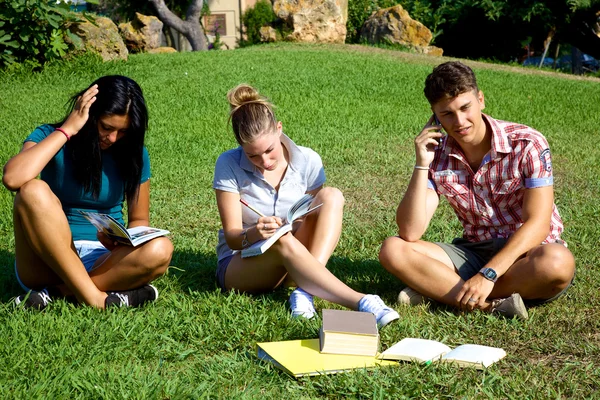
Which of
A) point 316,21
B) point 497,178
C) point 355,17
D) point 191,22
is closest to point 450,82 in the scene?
point 497,178

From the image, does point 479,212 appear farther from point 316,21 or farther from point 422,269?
point 316,21

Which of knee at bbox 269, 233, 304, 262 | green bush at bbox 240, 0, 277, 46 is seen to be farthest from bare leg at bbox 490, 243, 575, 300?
green bush at bbox 240, 0, 277, 46

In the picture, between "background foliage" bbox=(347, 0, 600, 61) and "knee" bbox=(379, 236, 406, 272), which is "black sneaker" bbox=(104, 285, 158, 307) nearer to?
"knee" bbox=(379, 236, 406, 272)

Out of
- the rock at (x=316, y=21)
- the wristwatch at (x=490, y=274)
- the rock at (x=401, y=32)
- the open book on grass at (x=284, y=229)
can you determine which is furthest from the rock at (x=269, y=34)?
the wristwatch at (x=490, y=274)

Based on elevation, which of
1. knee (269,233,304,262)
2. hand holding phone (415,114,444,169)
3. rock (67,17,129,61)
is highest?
hand holding phone (415,114,444,169)

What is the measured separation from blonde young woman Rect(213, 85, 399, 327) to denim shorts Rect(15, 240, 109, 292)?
0.69 m


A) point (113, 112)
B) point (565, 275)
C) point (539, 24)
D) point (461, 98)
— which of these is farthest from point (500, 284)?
point (539, 24)

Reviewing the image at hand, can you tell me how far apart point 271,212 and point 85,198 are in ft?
3.41

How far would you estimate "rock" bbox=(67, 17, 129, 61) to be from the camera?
43.0ft

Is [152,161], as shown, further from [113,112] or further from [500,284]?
[500,284]

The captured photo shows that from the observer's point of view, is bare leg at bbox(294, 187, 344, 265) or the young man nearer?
the young man

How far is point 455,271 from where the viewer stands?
4.00m

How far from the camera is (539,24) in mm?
19266

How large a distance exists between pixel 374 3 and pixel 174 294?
20.4m
